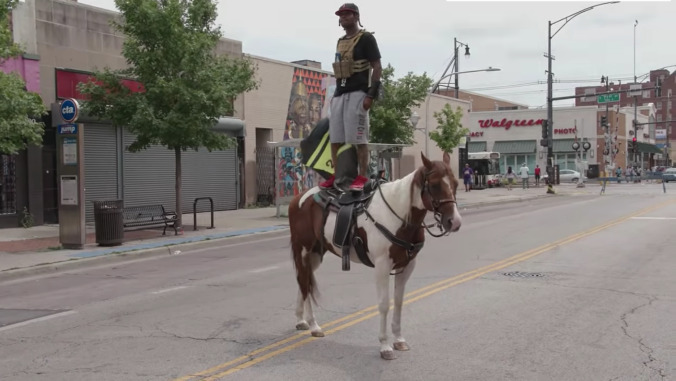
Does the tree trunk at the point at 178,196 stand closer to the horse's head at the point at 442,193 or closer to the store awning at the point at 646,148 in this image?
the horse's head at the point at 442,193

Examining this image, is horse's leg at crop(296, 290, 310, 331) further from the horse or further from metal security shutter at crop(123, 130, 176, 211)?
metal security shutter at crop(123, 130, 176, 211)

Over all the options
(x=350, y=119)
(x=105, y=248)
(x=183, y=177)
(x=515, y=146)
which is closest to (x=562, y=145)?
(x=515, y=146)

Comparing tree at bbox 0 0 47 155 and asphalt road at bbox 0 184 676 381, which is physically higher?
tree at bbox 0 0 47 155

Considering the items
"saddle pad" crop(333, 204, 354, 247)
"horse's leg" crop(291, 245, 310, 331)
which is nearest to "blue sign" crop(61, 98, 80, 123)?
"horse's leg" crop(291, 245, 310, 331)

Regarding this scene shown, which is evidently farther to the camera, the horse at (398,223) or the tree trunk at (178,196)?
the tree trunk at (178,196)

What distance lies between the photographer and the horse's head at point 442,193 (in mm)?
4777

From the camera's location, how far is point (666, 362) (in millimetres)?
5227

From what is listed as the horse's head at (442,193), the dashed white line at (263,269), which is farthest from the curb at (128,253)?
the horse's head at (442,193)

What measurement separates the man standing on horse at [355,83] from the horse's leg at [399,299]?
92 centimetres

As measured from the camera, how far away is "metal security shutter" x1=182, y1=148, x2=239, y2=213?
23.2m

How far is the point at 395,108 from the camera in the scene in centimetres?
2711

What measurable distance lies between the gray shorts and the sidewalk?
26.0ft

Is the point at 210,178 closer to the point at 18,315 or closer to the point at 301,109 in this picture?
the point at 301,109

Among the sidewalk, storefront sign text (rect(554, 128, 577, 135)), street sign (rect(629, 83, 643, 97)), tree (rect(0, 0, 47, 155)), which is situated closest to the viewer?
the sidewalk
